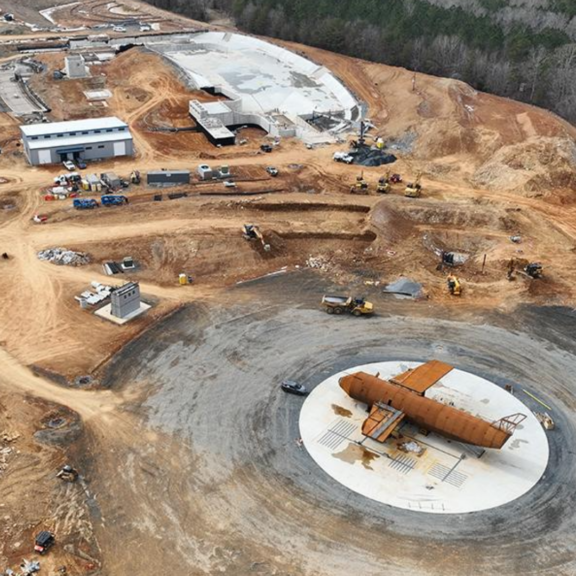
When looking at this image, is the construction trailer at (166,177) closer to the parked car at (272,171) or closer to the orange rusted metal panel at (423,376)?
the parked car at (272,171)

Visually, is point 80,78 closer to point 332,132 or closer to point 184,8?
point 332,132

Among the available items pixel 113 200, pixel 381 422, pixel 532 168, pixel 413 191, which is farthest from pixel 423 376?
pixel 532 168

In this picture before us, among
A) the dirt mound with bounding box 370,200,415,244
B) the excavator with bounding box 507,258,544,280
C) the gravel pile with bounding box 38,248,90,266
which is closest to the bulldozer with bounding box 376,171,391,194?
the dirt mound with bounding box 370,200,415,244

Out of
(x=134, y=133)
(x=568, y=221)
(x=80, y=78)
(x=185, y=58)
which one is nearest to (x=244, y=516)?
(x=568, y=221)

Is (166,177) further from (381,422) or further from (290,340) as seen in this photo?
(381,422)

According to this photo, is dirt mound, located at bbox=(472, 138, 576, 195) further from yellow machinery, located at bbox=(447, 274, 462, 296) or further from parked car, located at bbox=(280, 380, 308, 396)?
parked car, located at bbox=(280, 380, 308, 396)

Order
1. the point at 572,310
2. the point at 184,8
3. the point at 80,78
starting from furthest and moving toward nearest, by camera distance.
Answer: the point at 184,8
the point at 80,78
the point at 572,310
